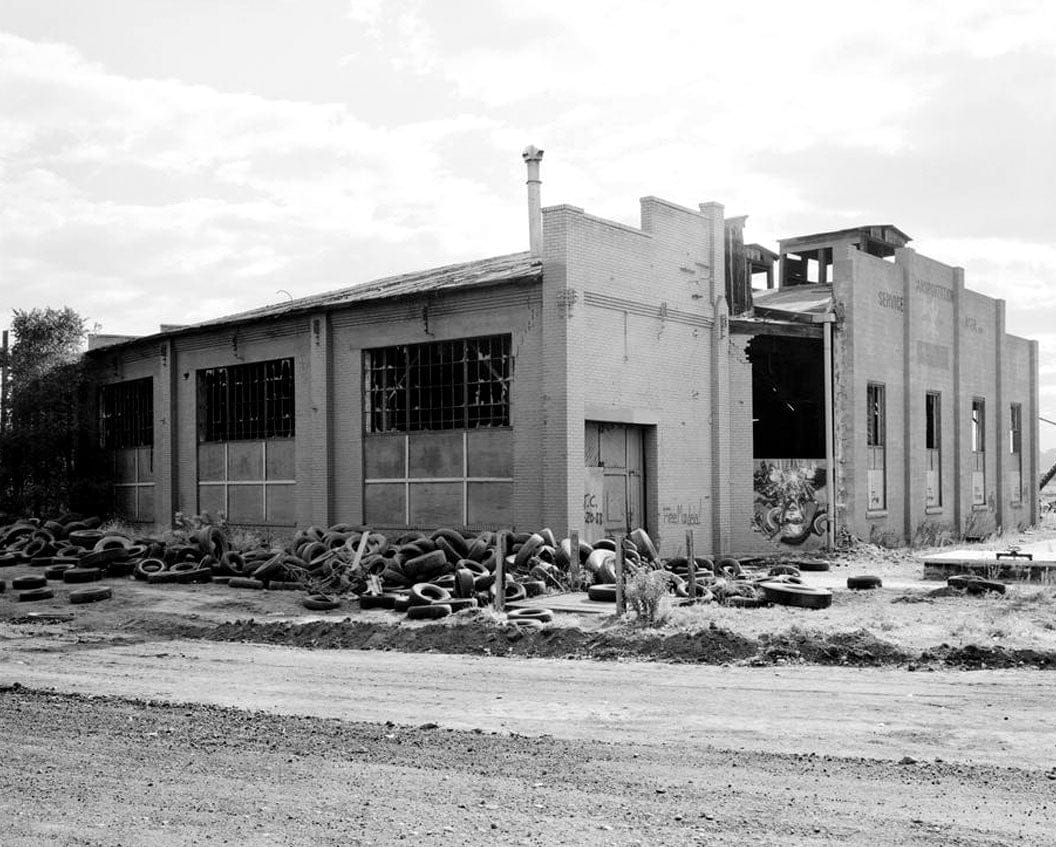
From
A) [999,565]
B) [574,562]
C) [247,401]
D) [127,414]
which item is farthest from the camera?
[127,414]

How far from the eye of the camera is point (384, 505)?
24734 mm

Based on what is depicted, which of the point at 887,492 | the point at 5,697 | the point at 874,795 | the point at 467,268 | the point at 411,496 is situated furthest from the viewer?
the point at 887,492

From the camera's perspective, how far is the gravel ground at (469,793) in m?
6.00

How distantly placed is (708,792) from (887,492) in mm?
24854

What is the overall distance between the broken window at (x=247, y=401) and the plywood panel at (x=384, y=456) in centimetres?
290

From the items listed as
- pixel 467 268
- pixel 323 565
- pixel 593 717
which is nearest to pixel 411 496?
pixel 323 565

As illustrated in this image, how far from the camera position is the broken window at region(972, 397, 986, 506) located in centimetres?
3600

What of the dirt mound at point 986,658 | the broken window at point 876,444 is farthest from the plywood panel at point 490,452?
the dirt mound at point 986,658

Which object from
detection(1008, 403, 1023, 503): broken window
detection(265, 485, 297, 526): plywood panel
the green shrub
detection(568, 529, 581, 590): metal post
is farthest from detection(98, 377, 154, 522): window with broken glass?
detection(1008, 403, 1023, 503): broken window

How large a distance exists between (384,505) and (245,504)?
17.1 feet

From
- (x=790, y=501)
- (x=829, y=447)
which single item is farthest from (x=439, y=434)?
(x=829, y=447)

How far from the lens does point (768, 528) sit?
1056 inches

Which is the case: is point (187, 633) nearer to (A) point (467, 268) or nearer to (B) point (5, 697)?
(B) point (5, 697)

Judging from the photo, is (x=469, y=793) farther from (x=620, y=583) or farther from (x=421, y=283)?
(x=421, y=283)
